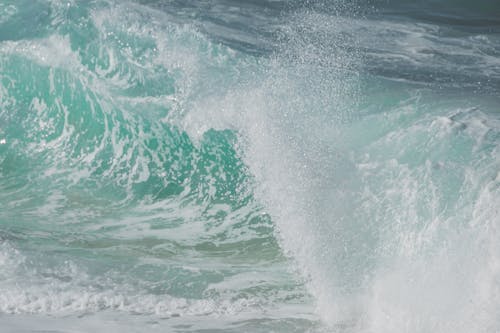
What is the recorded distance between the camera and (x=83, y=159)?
30.9ft

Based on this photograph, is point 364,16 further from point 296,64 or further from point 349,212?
point 349,212

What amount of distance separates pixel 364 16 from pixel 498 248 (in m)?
8.79

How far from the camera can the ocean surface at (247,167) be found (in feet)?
18.1

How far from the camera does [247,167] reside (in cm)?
802

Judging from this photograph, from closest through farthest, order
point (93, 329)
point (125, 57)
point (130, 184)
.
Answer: point (93, 329), point (130, 184), point (125, 57)

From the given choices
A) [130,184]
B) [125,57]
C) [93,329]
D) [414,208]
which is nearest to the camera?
[93,329]

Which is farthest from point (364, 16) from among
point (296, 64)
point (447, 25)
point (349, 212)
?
point (349, 212)

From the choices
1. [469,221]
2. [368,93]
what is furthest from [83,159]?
[469,221]

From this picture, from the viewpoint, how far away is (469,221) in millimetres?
5461

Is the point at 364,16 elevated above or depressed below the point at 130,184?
above

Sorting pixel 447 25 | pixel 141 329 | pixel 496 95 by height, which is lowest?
pixel 141 329

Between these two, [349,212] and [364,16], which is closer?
[349,212]

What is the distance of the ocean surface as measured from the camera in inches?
217

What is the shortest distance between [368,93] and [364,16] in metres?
4.30
